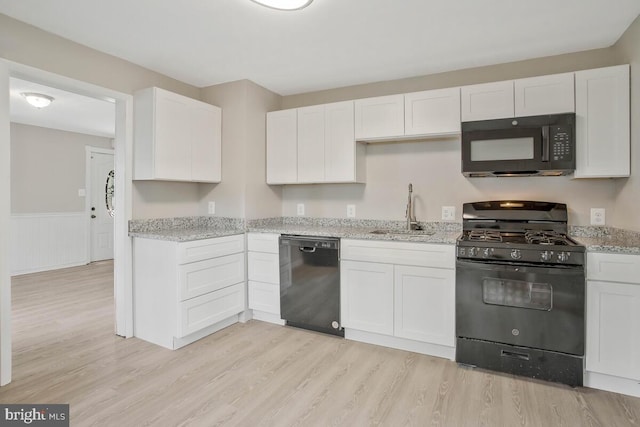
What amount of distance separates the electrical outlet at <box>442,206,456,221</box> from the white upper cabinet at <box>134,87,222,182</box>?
223 centimetres

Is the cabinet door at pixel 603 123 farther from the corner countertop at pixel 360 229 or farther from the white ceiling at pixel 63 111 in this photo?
the white ceiling at pixel 63 111

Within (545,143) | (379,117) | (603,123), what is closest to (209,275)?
(379,117)

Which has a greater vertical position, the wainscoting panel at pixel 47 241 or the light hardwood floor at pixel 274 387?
the wainscoting panel at pixel 47 241

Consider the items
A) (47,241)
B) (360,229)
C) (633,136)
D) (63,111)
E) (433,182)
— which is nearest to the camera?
(633,136)

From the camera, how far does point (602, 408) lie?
2.00 metres

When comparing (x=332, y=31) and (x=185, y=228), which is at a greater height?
(x=332, y=31)

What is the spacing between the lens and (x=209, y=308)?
9.84 feet

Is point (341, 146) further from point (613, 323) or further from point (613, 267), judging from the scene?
point (613, 323)

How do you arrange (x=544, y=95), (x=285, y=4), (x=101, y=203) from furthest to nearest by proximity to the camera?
(x=101, y=203)
(x=544, y=95)
(x=285, y=4)

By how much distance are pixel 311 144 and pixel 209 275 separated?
1560 millimetres

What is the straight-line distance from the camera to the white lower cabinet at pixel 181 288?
9.02ft

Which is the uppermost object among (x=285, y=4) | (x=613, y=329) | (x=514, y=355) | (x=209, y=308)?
(x=285, y=4)

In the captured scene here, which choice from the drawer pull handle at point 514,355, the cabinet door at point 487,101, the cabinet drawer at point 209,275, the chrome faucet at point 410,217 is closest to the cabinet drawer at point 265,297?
the cabinet drawer at point 209,275

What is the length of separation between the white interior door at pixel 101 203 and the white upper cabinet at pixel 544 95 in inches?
249
